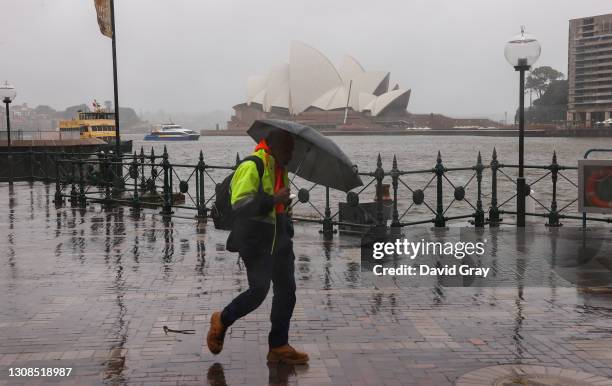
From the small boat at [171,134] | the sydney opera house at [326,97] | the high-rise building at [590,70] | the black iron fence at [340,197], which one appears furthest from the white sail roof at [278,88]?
the black iron fence at [340,197]

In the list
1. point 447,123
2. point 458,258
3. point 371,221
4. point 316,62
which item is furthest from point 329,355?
point 447,123

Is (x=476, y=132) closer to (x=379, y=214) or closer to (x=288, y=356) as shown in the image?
(x=379, y=214)

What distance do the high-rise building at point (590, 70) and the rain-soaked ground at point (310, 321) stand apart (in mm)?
151044

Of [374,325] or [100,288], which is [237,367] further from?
[100,288]

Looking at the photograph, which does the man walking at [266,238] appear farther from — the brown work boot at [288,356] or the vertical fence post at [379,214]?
the vertical fence post at [379,214]

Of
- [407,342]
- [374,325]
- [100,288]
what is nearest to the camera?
[407,342]

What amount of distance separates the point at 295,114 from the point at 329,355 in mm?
127874

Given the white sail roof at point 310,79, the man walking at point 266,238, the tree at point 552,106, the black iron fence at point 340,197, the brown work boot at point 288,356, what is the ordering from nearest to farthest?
the man walking at point 266,238 → the brown work boot at point 288,356 → the black iron fence at point 340,197 → the white sail roof at point 310,79 → the tree at point 552,106

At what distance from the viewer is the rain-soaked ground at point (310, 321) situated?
5.24 m

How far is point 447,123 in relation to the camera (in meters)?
178

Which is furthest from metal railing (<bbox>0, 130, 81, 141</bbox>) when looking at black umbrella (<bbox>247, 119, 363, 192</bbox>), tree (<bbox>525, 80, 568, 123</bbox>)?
tree (<bbox>525, 80, 568, 123</bbox>)

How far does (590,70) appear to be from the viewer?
163 m

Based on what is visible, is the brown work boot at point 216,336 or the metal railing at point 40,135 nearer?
the brown work boot at point 216,336

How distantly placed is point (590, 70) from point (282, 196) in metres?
173
